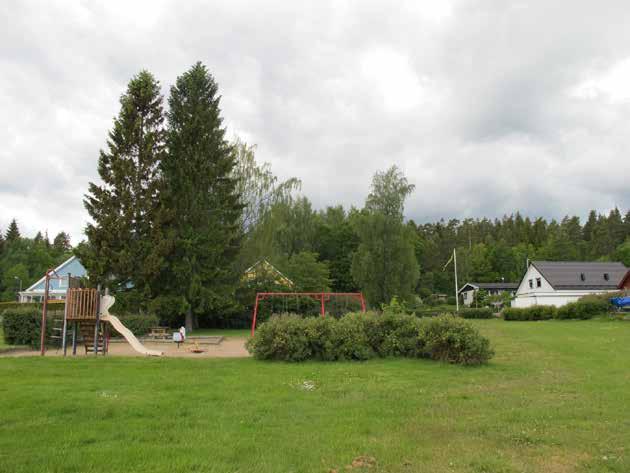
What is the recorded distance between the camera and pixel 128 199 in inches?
1175

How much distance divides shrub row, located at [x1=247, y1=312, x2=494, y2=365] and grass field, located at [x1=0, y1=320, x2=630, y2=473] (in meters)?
1.49

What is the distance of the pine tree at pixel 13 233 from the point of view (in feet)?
336

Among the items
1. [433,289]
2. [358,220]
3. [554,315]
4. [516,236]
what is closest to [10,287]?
[358,220]

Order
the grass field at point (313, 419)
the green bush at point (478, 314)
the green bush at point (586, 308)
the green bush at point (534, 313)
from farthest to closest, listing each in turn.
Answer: the green bush at point (478, 314) < the green bush at point (534, 313) < the green bush at point (586, 308) < the grass field at point (313, 419)

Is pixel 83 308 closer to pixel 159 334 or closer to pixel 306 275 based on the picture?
pixel 159 334

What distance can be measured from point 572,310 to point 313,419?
34452 millimetres

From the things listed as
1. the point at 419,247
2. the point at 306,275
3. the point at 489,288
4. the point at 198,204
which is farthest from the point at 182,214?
the point at 489,288

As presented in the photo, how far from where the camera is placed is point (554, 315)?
37.4 meters

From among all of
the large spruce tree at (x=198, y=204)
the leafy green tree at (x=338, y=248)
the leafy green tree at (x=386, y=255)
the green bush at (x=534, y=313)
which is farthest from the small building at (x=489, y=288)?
the large spruce tree at (x=198, y=204)

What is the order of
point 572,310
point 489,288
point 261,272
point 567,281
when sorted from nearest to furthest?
point 572,310 → point 261,272 → point 567,281 → point 489,288

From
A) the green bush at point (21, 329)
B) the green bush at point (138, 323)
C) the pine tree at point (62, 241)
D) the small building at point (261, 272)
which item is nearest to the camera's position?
the green bush at point (21, 329)

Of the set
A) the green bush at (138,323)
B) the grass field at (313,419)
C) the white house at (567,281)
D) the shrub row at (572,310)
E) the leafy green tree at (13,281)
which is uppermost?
the leafy green tree at (13,281)

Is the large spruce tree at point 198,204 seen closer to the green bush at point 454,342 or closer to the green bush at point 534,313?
the green bush at point 454,342

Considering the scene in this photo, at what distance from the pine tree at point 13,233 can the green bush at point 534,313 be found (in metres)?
94.3
